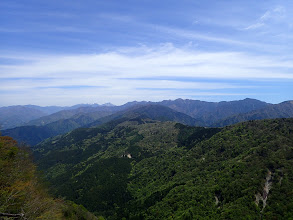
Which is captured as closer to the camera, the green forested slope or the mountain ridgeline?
the mountain ridgeline

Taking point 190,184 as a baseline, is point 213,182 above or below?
above

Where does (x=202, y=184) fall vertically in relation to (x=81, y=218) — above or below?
below

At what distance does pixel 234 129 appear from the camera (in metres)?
169

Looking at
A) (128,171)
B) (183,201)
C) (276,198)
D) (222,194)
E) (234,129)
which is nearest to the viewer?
(276,198)

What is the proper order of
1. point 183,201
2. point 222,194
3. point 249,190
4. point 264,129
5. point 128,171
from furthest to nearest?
point 128,171
point 264,129
point 183,201
point 222,194
point 249,190

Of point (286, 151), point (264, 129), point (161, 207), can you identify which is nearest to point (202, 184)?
point (161, 207)

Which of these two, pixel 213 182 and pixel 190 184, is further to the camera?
pixel 190 184

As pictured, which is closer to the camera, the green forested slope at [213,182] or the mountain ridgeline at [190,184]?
the mountain ridgeline at [190,184]

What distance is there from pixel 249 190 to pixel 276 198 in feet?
31.4

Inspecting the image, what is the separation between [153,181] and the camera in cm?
15750

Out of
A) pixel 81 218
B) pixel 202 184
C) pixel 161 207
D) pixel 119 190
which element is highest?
pixel 81 218

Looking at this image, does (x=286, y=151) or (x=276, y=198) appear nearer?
(x=276, y=198)

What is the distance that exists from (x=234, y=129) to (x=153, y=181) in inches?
3666

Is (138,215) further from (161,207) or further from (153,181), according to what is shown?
(153,181)
